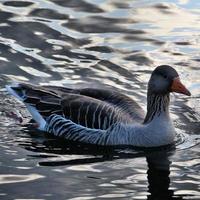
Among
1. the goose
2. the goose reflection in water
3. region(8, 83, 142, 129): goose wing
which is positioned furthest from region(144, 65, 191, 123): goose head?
the goose reflection in water

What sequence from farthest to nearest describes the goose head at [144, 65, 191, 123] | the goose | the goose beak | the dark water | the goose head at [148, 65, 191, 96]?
the goose
the goose head at [144, 65, 191, 123]
the goose head at [148, 65, 191, 96]
the goose beak
the dark water

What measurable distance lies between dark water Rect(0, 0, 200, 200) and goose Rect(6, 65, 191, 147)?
0.88 ft

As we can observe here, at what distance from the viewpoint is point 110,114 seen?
15523 millimetres

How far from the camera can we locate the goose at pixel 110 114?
50.8 ft

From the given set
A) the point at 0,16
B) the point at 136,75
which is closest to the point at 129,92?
the point at 136,75

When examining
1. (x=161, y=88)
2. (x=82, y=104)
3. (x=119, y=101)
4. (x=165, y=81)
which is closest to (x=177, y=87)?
(x=165, y=81)

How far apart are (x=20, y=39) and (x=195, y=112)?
202 inches

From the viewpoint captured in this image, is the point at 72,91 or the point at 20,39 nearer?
the point at 72,91

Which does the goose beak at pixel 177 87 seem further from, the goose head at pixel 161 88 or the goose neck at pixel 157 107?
the goose neck at pixel 157 107

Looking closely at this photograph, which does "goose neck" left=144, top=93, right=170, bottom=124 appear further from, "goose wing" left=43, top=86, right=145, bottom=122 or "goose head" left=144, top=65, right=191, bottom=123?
"goose wing" left=43, top=86, right=145, bottom=122

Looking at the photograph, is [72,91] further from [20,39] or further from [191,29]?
[191,29]


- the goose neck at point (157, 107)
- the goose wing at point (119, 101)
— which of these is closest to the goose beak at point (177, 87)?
the goose neck at point (157, 107)

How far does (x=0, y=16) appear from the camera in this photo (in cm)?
2167

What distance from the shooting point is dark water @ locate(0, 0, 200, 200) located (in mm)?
13661
